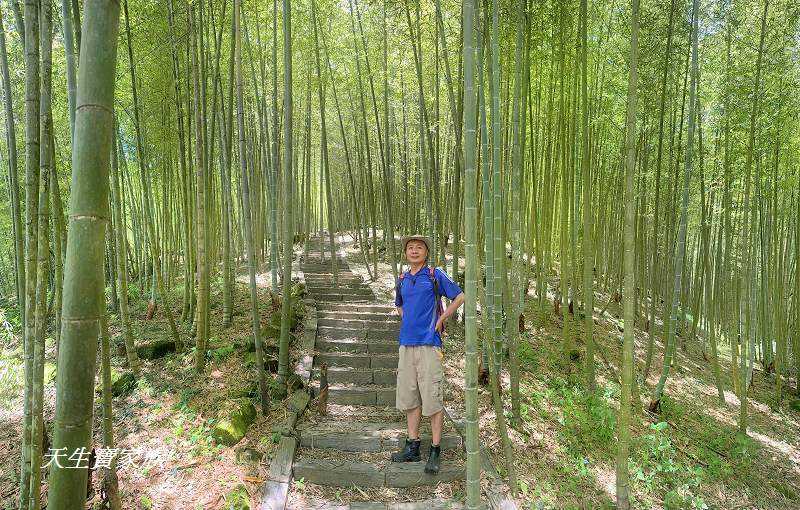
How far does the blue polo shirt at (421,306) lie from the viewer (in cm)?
270

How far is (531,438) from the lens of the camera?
3.33 metres

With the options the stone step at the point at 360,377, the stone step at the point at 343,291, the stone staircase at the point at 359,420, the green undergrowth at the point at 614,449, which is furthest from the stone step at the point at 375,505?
the stone step at the point at 343,291

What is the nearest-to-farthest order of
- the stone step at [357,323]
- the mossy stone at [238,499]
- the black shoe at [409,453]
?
the mossy stone at [238,499], the black shoe at [409,453], the stone step at [357,323]

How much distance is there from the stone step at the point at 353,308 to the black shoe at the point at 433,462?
262cm

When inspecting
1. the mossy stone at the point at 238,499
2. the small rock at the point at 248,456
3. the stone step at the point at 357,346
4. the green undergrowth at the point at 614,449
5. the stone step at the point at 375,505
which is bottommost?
the green undergrowth at the point at 614,449

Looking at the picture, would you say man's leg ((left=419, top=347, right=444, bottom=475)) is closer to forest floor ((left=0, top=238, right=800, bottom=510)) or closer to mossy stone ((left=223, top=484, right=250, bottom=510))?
forest floor ((left=0, top=238, right=800, bottom=510))

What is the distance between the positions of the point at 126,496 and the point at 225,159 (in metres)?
2.61

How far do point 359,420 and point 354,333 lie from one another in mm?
1315

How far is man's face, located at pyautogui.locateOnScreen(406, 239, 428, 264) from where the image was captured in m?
2.73

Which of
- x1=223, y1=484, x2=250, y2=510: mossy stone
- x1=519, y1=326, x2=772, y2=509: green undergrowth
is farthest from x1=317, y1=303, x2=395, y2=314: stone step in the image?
x1=223, y1=484, x2=250, y2=510: mossy stone

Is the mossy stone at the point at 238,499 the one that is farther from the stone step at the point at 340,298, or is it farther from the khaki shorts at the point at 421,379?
the stone step at the point at 340,298

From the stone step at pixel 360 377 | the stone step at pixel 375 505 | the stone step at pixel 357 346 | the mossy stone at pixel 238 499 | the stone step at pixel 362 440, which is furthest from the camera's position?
the stone step at pixel 357 346

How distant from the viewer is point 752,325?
18.1 ft

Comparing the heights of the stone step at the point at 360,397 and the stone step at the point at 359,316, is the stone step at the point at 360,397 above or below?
below
